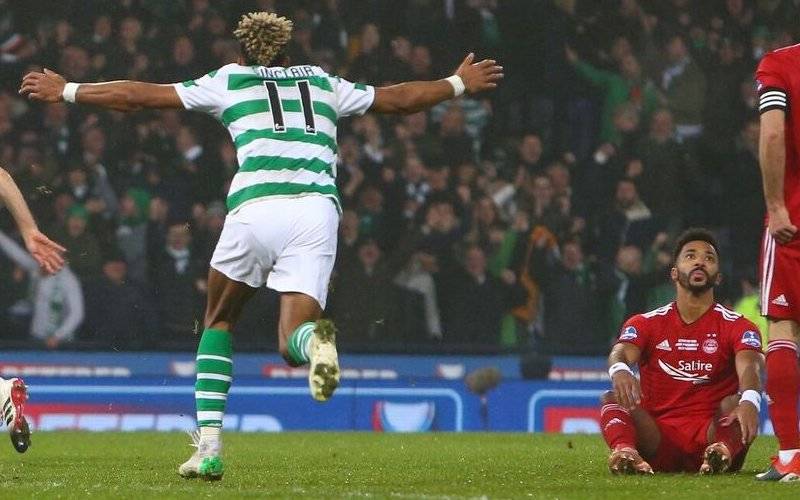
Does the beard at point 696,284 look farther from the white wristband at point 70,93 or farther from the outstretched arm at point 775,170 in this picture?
the white wristband at point 70,93

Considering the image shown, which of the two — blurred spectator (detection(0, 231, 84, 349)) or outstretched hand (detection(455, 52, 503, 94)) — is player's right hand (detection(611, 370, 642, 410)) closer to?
outstretched hand (detection(455, 52, 503, 94))

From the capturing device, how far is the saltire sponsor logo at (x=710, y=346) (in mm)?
7445

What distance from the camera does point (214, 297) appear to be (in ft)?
23.2

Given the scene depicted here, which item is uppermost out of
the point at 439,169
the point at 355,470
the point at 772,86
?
the point at 439,169

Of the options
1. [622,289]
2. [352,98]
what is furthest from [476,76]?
[622,289]

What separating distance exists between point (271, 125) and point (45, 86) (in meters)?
1.01

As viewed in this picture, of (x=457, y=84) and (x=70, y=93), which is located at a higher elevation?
(x=457, y=84)

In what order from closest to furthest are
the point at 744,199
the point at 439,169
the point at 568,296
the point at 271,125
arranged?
1. the point at 271,125
2. the point at 568,296
3. the point at 439,169
4. the point at 744,199

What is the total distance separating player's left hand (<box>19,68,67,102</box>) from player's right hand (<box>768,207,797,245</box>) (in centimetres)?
307

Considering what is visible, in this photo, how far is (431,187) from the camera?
15477 millimetres

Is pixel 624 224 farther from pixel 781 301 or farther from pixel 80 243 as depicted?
pixel 781 301

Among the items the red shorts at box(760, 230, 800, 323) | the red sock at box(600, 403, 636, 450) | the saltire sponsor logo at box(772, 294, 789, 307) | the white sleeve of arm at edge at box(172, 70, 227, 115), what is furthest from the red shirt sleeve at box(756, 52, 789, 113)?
the white sleeve of arm at edge at box(172, 70, 227, 115)

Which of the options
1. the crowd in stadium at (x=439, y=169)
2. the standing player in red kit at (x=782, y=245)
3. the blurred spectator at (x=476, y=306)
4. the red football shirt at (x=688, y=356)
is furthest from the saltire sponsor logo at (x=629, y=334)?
the blurred spectator at (x=476, y=306)

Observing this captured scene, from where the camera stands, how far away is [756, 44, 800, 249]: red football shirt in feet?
22.1
